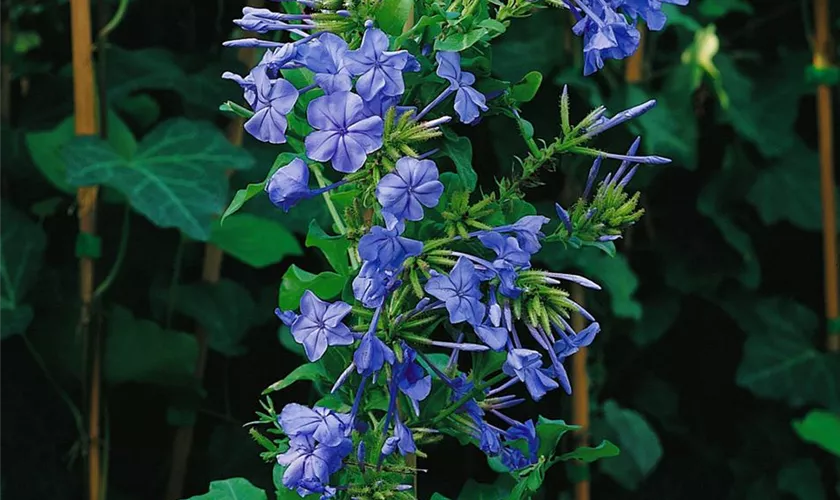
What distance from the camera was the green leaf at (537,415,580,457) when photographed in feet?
2.46

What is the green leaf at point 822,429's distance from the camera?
1448 millimetres

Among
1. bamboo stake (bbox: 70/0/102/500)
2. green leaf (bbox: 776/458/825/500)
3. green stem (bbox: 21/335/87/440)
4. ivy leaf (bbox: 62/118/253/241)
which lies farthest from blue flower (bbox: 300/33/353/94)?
green leaf (bbox: 776/458/825/500)

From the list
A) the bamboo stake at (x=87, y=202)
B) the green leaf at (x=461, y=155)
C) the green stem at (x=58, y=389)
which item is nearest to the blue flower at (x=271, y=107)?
the green leaf at (x=461, y=155)

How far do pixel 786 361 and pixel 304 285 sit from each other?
105cm

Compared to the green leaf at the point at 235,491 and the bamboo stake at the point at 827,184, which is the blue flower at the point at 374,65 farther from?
the bamboo stake at the point at 827,184

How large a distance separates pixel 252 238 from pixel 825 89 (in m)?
0.87

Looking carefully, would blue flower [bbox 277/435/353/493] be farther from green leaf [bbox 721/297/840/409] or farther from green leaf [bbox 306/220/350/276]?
green leaf [bbox 721/297/840/409]

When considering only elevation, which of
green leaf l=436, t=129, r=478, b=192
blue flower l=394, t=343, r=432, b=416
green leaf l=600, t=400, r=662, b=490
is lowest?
green leaf l=600, t=400, r=662, b=490

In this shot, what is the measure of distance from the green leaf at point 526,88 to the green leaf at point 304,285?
159mm

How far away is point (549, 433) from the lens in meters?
0.76

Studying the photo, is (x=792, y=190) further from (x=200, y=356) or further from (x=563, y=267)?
(x=200, y=356)

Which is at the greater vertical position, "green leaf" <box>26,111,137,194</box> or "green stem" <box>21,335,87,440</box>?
"green leaf" <box>26,111,137,194</box>

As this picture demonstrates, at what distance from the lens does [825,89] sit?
1588mm

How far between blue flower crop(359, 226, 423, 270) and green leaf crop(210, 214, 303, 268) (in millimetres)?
658
